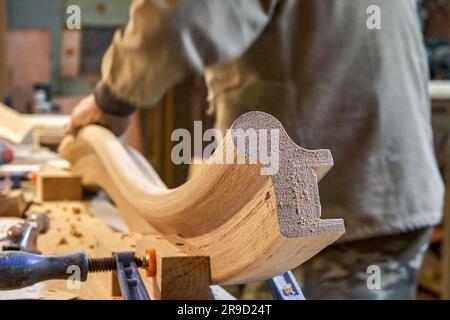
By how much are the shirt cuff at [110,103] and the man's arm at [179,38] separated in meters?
0.07

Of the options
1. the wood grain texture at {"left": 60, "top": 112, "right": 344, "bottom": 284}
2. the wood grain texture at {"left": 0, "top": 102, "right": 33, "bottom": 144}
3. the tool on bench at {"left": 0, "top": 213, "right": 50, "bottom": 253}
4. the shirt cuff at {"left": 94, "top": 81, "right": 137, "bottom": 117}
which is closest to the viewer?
the wood grain texture at {"left": 60, "top": 112, "right": 344, "bottom": 284}

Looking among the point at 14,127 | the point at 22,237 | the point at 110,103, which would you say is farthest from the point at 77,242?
the point at 14,127

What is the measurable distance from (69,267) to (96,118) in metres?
0.51

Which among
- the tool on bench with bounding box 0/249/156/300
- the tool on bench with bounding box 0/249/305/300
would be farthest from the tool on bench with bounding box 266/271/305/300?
the tool on bench with bounding box 0/249/156/300

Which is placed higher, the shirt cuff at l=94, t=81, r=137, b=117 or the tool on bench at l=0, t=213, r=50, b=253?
the shirt cuff at l=94, t=81, r=137, b=117

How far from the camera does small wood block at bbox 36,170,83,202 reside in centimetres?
111

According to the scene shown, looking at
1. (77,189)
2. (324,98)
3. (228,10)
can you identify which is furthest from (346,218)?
(77,189)

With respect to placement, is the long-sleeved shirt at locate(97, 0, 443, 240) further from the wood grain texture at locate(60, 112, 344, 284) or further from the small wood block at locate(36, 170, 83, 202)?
the small wood block at locate(36, 170, 83, 202)

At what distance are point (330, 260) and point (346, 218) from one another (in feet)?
0.22

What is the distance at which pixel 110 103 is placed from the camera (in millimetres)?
896

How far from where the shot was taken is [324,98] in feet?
2.76

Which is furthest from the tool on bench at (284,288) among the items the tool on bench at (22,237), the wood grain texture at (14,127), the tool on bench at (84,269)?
the wood grain texture at (14,127)

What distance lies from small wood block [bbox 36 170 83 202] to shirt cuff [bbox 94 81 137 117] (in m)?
0.24

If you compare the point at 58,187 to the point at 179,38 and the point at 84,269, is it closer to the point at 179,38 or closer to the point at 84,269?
the point at 179,38
